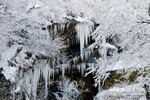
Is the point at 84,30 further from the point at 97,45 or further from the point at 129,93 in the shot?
the point at 129,93

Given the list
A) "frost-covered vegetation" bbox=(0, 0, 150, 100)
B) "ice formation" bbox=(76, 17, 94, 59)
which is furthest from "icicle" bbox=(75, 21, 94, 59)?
"frost-covered vegetation" bbox=(0, 0, 150, 100)

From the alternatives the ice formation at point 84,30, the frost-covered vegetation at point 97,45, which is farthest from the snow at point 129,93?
the ice formation at point 84,30

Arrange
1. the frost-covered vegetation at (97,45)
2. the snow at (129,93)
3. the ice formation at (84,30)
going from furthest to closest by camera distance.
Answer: the ice formation at (84,30), the snow at (129,93), the frost-covered vegetation at (97,45)

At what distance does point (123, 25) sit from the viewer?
3.47 m

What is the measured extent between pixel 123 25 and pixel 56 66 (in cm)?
920

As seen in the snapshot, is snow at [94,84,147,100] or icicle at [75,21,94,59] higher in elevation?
icicle at [75,21,94,59]

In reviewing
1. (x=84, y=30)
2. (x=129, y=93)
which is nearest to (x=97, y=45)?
(x=129, y=93)

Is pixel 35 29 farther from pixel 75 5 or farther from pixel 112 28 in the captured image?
pixel 75 5

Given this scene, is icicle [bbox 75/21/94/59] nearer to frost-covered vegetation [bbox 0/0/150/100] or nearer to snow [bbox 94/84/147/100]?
frost-covered vegetation [bbox 0/0/150/100]

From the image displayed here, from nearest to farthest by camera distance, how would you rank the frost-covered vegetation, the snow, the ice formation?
the frost-covered vegetation
the snow
the ice formation

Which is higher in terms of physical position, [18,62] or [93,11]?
[93,11]

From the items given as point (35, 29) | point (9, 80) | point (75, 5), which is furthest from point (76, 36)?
point (9, 80)

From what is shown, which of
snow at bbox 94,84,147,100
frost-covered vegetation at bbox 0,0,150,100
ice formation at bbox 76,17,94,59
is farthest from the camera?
ice formation at bbox 76,17,94,59

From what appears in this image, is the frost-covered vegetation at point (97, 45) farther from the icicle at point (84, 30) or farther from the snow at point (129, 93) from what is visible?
the icicle at point (84, 30)
